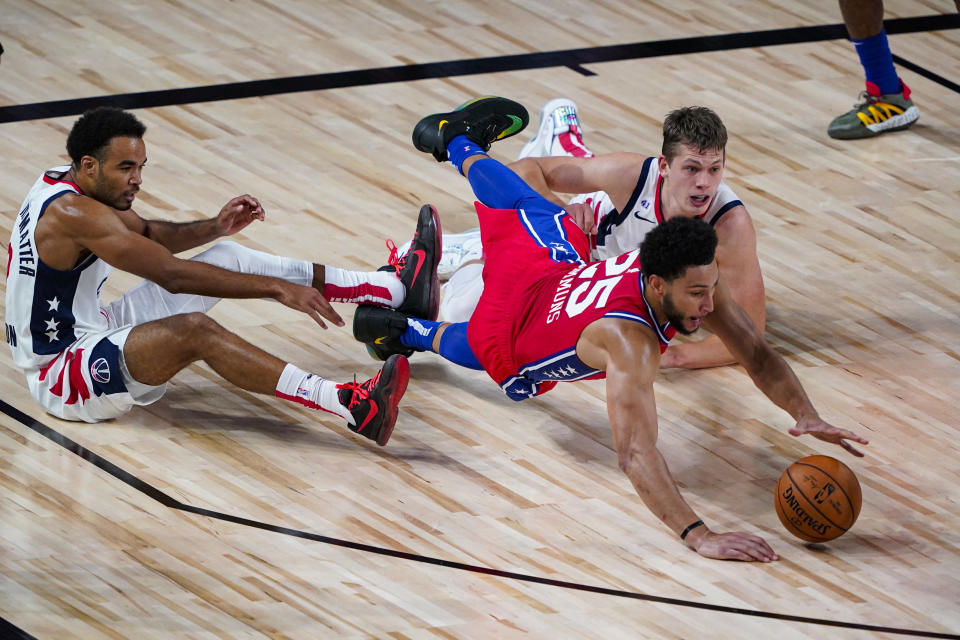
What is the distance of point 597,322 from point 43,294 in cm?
180

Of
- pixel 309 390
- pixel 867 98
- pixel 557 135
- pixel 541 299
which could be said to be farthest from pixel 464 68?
pixel 309 390

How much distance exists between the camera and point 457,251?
651 centimetres

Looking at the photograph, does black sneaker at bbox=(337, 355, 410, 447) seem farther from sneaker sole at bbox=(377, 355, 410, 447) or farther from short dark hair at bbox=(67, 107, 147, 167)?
short dark hair at bbox=(67, 107, 147, 167)

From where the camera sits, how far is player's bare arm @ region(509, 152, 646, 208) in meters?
5.98

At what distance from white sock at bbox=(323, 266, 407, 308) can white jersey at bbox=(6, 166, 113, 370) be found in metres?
0.84

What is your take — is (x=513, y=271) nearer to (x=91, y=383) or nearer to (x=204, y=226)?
(x=204, y=226)

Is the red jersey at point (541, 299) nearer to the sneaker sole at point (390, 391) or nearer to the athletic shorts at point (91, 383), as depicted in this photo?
the sneaker sole at point (390, 391)

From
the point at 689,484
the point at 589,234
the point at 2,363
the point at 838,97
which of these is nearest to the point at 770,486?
the point at 689,484

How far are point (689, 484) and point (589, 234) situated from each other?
4.28ft

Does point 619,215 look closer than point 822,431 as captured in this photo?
No

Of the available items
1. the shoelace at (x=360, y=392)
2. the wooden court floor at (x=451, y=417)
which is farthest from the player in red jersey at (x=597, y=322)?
the shoelace at (x=360, y=392)

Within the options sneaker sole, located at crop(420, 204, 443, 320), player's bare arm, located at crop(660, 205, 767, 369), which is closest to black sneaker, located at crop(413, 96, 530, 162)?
sneaker sole, located at crop(420, 204, 443, 320)

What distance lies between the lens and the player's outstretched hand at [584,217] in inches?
241

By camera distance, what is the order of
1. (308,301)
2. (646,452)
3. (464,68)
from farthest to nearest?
1. (464,68)
2. (308,301)
3. (646,452)
